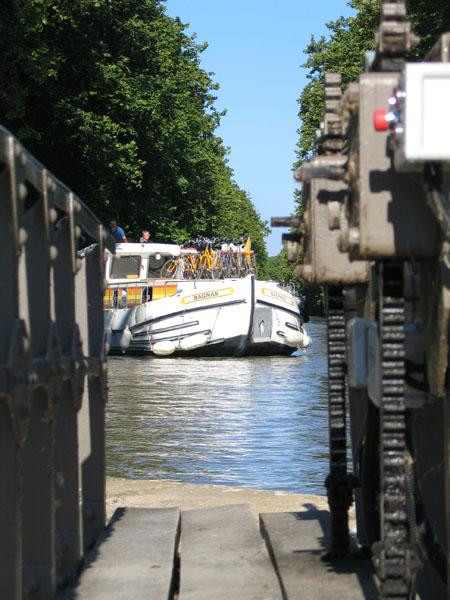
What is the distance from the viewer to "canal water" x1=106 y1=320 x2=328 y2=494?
39.6 feet

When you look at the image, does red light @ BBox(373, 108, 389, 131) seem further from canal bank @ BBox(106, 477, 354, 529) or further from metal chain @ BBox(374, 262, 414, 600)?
canal bank @ BBox(106, 477, 354, 529)

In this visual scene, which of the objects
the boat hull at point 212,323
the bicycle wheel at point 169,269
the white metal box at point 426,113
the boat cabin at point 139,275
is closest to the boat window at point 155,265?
the boat cabin at point 139,275

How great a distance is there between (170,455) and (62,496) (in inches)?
302

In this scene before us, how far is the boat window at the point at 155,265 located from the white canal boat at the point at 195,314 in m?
0.05

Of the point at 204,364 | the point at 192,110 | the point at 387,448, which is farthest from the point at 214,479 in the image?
the point at 192,110

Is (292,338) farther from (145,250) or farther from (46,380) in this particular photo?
(46,380)

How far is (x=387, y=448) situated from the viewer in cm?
430

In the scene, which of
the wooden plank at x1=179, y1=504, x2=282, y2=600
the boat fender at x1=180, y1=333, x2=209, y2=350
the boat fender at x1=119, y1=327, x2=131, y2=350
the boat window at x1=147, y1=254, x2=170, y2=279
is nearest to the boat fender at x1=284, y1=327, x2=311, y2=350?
the boat fender at x1=180, y1=333, x2=209, y2=350

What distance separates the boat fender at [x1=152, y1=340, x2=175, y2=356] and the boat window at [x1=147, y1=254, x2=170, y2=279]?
2.34 m

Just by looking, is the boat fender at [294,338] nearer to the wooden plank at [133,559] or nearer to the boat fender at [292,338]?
the boat fender at [292,338]

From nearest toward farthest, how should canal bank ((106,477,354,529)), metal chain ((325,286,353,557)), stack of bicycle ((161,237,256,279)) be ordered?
metal chain ((325,286,353,557)) → canal bank ((106,477,354,529)) → stack of bicycle ((161,237,256,279))

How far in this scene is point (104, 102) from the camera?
128ft

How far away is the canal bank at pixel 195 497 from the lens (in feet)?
30.9

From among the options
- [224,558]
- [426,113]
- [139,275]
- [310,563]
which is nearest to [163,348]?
[139,275]
